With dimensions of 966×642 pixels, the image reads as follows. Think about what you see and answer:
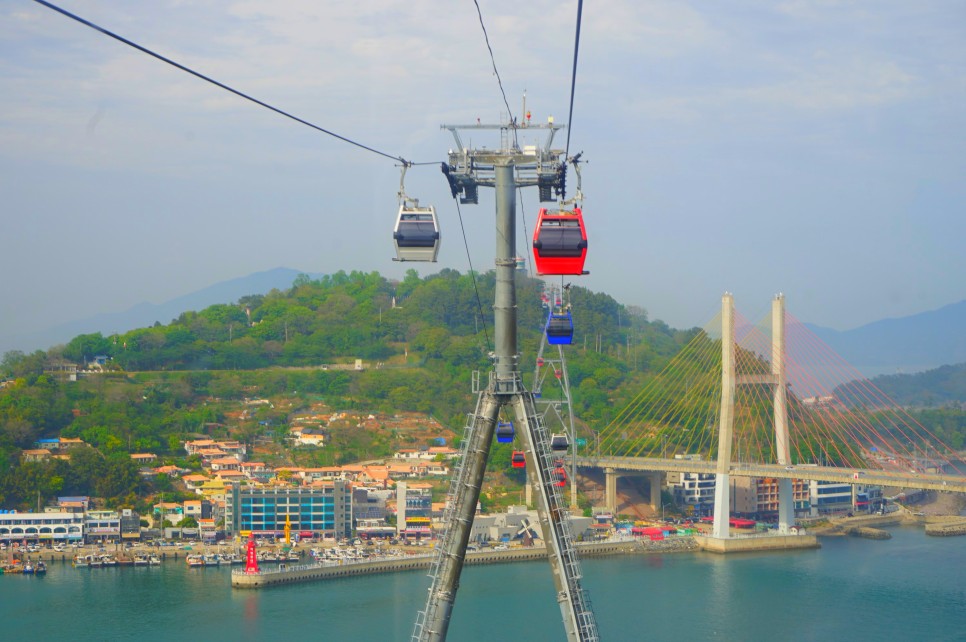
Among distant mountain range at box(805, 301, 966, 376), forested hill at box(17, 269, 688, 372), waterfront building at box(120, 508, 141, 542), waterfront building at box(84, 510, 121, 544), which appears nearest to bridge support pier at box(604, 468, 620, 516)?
forested hill at box(17, 269, 688, 372)

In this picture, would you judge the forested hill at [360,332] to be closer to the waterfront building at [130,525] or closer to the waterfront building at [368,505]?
the waterfront building at [368,505]

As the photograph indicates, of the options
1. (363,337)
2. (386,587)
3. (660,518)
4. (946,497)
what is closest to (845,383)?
(660,518)

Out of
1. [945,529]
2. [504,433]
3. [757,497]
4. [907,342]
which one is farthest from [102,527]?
[907,342]

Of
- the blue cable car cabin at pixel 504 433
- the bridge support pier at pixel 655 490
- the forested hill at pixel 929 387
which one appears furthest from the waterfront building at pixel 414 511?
the forested hill at pixel 929 387

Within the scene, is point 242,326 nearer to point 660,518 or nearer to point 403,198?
point 660,518

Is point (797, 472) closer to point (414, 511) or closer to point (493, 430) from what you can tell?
point (414, 511)

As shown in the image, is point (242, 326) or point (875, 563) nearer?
point (875, 563)
